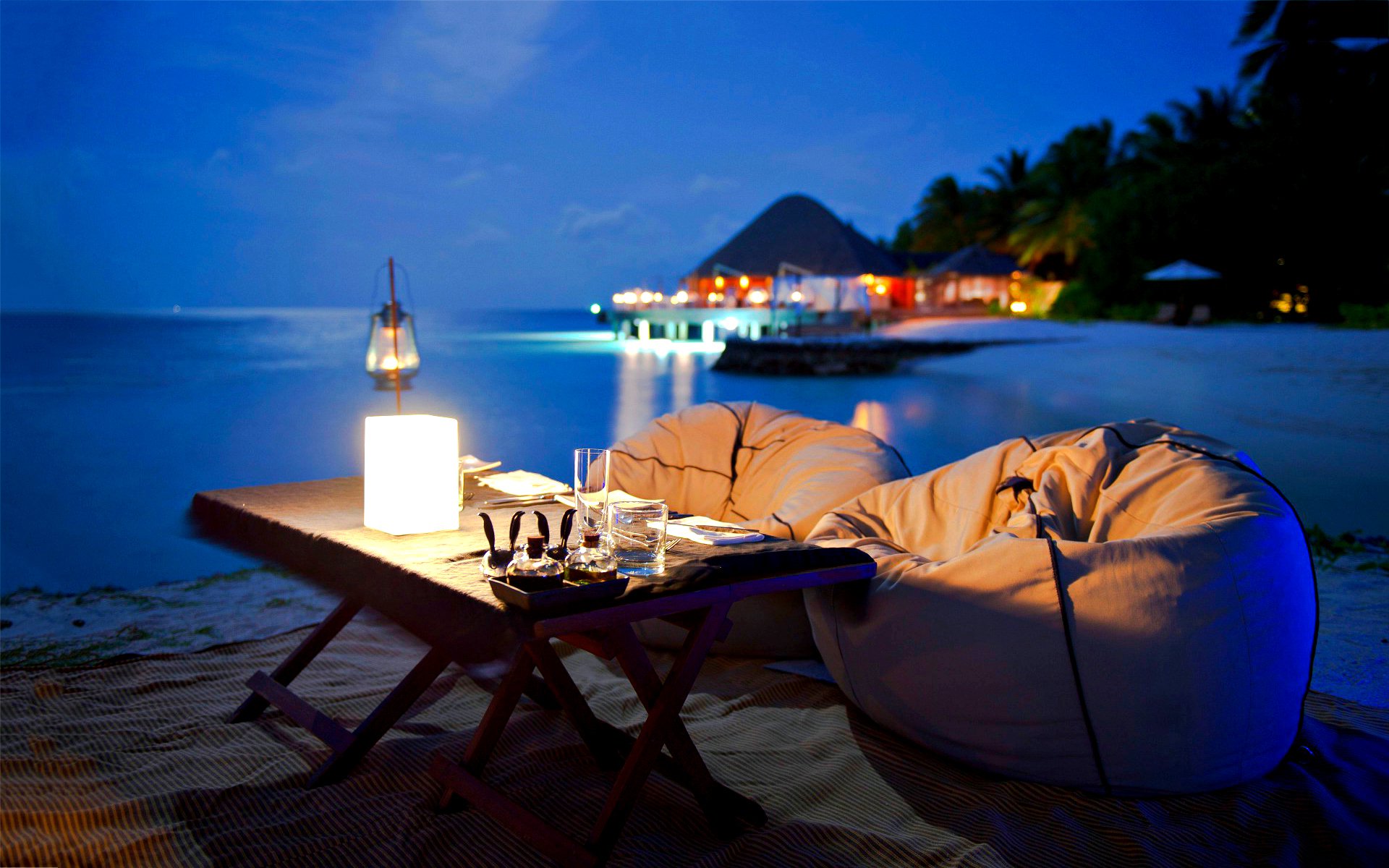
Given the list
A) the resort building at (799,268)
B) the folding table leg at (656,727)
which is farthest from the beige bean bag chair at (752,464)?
the resort building at (799,268)

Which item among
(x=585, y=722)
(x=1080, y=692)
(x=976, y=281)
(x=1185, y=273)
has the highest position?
(x=976, y=281)

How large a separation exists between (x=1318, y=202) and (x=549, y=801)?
11.6 meters

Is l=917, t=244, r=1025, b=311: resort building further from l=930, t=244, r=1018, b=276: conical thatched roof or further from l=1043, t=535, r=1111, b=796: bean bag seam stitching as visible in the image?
l=1043, t=535, r=1111, b=796: bean bag seam stitching

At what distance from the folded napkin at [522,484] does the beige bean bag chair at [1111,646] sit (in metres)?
0.90

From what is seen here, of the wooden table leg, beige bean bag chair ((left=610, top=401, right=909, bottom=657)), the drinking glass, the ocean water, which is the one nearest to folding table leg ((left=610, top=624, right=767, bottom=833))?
the wooden table leg

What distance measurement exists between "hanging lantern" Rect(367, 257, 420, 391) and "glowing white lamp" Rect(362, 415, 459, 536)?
1.18 m

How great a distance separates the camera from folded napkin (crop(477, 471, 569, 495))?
9.25 ft

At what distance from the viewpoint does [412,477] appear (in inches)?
84.2

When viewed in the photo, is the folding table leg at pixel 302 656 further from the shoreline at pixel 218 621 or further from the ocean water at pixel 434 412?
the shoreline at pixel 218 621

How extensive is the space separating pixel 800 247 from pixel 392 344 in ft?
86.4

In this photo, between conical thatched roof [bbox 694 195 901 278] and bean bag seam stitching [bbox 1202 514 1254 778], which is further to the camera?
conical thatched roof [bbox 694 195 901 278]

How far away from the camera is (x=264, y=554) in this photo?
7.69 ft

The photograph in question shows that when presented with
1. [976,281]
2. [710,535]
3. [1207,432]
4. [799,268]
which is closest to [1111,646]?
[710,535]

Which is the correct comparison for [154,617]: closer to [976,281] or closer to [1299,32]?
[1299,32]
